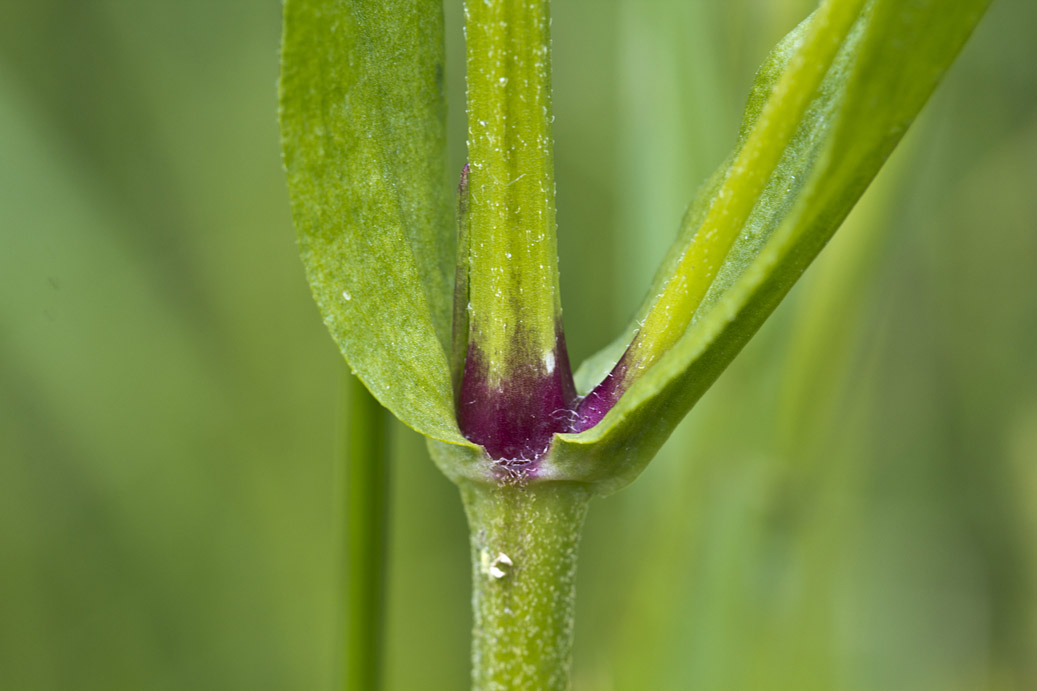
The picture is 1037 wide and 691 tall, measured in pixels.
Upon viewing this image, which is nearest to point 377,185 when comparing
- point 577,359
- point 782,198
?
point 782,198

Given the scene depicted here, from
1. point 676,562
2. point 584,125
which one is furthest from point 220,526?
point 584,125

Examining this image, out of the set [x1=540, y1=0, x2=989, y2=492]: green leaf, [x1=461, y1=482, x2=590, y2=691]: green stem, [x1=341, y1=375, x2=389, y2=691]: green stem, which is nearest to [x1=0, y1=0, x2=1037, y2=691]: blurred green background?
[x1=341, y1=375, x2=389, y2=691]: green stem

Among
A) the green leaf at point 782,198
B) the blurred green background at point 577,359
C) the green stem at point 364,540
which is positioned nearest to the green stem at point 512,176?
the green leaf at point 782,198

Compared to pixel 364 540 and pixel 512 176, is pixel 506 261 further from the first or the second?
pixel 364 540

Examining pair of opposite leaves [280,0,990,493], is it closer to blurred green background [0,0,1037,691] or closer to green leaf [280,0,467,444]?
green leaf [280,0,467,444]

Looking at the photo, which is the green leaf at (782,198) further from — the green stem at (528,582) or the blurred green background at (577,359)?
the blurred green background at (577,359)
